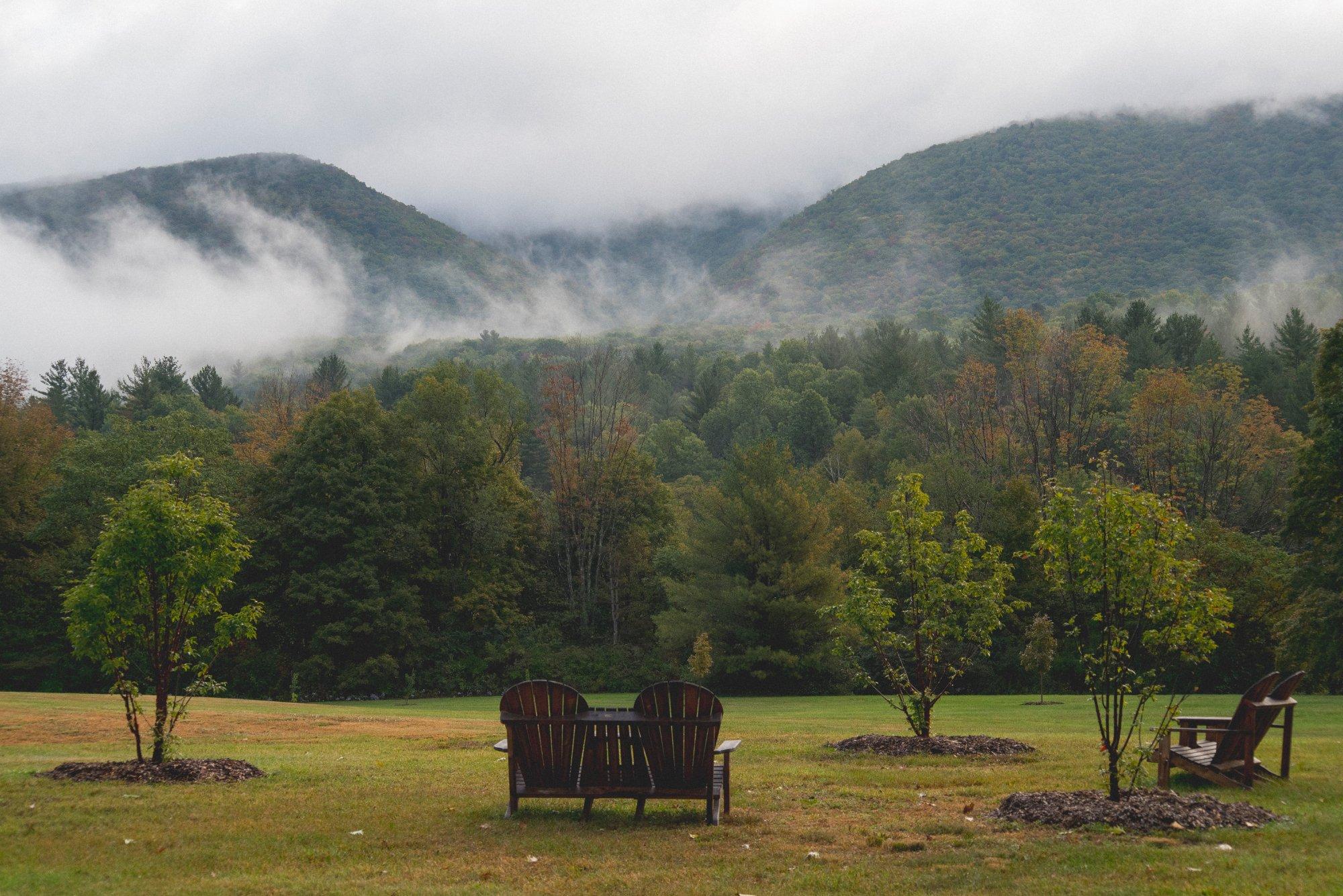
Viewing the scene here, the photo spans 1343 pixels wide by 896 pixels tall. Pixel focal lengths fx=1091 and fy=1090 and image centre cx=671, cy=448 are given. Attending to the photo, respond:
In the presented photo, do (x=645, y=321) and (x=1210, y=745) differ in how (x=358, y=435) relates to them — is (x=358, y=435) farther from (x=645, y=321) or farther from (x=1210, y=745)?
(x=645, y=321)

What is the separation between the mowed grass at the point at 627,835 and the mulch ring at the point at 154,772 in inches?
14.2

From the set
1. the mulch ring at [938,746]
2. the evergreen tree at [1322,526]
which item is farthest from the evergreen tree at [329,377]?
the mulch ring at [938,746]

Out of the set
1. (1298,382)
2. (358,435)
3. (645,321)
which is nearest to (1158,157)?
(645,321)

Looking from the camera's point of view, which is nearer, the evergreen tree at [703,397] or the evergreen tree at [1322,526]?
the evergreen tree at [1322,526]

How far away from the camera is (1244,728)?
11227 millimetres

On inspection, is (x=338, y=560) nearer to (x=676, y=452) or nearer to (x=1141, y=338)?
(x=676, y=452)

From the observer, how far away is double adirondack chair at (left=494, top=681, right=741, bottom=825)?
33.6ft

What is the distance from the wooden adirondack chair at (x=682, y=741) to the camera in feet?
33.5

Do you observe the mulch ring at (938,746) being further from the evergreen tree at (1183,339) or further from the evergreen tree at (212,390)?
the evergreen tree at (212,390)

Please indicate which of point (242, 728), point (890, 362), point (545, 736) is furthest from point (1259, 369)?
point (545, 736)

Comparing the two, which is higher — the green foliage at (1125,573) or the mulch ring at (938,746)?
the green foliage at (1125,573)

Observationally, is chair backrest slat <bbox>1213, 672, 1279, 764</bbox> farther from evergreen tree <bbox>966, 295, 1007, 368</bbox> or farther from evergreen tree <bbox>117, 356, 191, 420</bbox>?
evergreen tree <bbox>117, 356, 191, 420</bbox>

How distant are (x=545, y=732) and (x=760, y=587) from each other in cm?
3518

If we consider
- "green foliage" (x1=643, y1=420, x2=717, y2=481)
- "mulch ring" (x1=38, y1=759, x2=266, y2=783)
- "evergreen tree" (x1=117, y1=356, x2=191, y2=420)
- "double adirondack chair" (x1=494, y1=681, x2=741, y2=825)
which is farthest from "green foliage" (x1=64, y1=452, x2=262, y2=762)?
"evergreen tree" (x1=117, y1=356, x2=191, y2=420)
